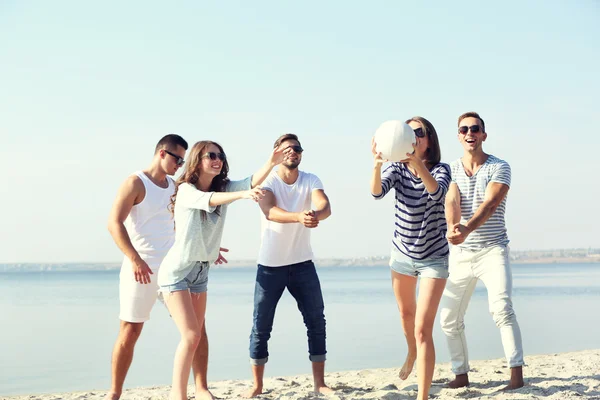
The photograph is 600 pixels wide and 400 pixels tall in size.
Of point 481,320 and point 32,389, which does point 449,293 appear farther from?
point 481,320

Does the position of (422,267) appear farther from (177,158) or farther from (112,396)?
(112,396)

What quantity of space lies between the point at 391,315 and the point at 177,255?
11.3m

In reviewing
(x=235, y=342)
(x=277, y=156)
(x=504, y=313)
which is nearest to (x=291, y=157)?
(x=277, y=156)

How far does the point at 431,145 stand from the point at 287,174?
Answer: 4.07ft

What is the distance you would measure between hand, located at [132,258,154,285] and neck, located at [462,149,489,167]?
9.58 feet

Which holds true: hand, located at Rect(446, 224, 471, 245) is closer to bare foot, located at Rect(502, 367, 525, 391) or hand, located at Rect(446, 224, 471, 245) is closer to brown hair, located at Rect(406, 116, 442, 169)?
brown hair, located at Rect(406, 116, 442, 169)

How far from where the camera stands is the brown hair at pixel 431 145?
550 cm

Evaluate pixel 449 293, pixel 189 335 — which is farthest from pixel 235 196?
pixel 449 293

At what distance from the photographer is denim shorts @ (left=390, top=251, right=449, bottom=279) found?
5.20 meters

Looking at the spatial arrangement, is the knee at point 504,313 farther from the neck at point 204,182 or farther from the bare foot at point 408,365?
the neck at point 204,182

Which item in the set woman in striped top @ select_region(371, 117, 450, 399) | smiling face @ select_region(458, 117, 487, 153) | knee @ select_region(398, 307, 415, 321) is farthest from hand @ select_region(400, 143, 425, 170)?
knee @ select_region(398, 307, 415, 321)

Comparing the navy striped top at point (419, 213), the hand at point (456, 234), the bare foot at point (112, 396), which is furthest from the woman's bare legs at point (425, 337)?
the bare foot at point (112, 396)

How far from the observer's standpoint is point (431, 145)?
A: 18.2 ft

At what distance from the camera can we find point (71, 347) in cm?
1154
